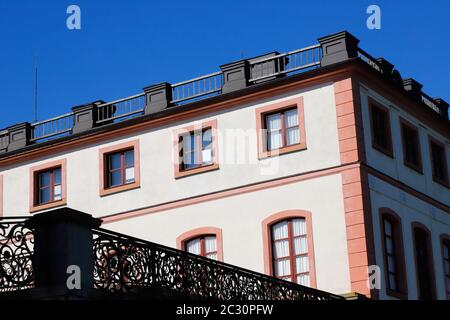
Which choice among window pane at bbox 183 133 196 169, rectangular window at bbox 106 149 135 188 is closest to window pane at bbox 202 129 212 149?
window pane at bbox 183 133 196 169

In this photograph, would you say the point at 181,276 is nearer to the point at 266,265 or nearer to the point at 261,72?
the point at 266,265

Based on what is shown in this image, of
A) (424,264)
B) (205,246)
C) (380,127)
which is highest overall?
(380,127)

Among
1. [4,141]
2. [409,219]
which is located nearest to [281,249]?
[409,219]

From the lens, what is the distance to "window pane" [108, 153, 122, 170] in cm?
3404

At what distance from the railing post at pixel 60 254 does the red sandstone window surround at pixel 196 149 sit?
16.2 m

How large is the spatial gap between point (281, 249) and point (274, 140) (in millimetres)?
3409

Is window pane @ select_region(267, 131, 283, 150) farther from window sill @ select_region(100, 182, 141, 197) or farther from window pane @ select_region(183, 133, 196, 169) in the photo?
window sill @ select_region(100, 182, 141, 197)

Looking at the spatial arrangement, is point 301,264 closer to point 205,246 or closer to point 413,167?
point 205,246

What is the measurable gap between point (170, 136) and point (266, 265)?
19.5 feet

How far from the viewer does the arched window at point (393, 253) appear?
97.2 feet

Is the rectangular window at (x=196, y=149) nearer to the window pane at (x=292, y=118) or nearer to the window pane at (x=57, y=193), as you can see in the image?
the window pane at (x=292, y=118)

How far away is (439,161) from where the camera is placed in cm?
3497

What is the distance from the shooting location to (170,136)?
33.0 metres
